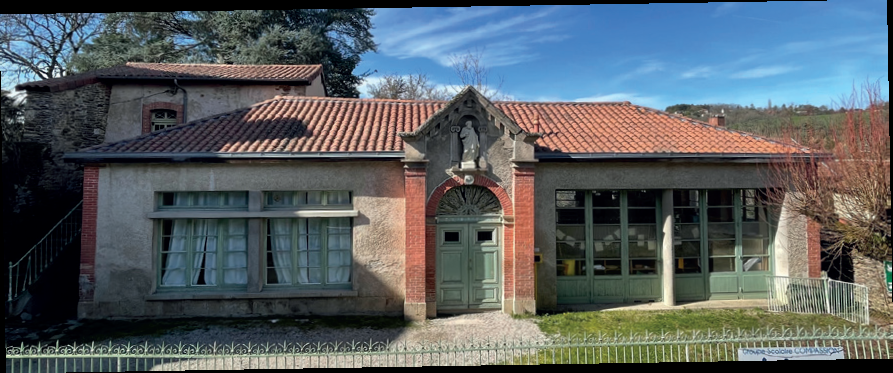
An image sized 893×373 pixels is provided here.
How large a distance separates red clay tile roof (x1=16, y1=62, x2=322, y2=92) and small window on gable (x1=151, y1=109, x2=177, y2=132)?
3.41ft

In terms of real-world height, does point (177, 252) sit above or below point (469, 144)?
below

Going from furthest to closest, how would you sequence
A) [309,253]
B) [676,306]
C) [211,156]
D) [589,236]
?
[589,236] → [676,306] → [309,253] → [211,156]

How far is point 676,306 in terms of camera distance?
30.4ft

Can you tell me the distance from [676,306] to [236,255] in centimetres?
910

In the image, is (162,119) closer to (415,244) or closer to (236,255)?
(236,255)

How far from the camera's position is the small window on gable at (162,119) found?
1334cm

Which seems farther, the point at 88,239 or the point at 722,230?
the point at 722,230

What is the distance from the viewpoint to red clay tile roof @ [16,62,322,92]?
12192 millimetres

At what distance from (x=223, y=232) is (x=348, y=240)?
2500 mm

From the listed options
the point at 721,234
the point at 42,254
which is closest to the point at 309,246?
the point at 42,254

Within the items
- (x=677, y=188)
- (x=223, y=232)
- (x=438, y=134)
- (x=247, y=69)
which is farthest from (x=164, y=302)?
(x=677, y=188)

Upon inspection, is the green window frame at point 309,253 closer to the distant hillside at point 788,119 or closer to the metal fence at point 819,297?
the distant hillside at point 788,119

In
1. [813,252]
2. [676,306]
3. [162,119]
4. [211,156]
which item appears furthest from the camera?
[162,119]

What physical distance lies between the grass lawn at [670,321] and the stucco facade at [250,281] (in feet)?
10.7
